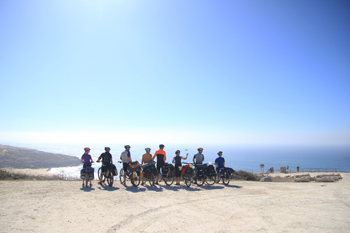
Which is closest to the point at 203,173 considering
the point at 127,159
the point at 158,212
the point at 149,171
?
the point at 149,171

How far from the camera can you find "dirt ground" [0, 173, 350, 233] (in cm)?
485

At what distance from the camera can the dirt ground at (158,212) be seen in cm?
485

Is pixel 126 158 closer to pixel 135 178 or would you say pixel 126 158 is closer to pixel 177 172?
pixel 135 178

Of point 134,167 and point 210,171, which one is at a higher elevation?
point 134,167

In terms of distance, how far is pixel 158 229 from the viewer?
473cm

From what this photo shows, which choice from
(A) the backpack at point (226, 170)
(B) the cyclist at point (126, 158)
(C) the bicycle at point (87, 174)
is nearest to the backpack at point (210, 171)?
(A) the backpack at point (226, 170)

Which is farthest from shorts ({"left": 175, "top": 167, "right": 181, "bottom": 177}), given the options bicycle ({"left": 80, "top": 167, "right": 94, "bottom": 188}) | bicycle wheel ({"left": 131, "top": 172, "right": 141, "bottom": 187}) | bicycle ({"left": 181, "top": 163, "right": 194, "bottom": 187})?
bicycle ({"left": 80, "top": 167, "right": 94, "bottom": 188})

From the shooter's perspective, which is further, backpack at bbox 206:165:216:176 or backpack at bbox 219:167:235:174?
backpack at bbox 219:167:235:174

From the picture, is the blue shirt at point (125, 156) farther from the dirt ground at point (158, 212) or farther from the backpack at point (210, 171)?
the backpack at point (210, 171)

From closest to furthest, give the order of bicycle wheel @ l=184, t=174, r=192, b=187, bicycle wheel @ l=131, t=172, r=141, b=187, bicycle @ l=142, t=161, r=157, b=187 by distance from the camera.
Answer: bicycle wheel @ l=131, t=172, r=141, b=187 < bicycle @ l=142, t=161, r=157, b=187 < bicycle wheel @ l=184, t=174, r=192, b=187

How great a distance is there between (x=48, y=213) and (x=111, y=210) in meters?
1.77

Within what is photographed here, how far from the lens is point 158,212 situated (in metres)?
5.93

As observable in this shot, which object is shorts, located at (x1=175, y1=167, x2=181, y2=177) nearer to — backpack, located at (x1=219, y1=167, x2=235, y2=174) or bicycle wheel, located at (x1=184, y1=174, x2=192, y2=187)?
bicycle wheel, located at (x1=184, y1=174, x2=192, y2=187)

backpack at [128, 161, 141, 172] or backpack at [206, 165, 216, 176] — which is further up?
backpack at [128, 161, 141, 172]
